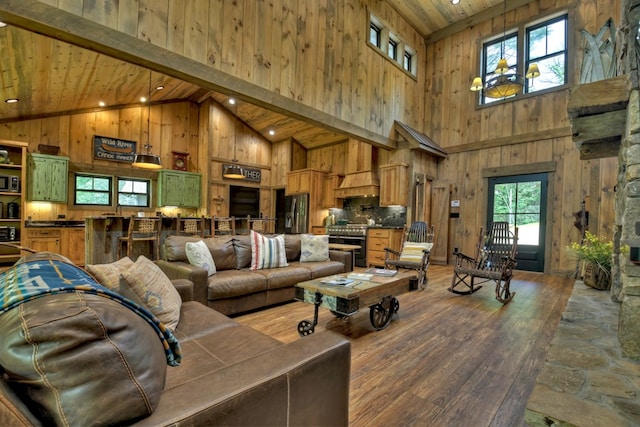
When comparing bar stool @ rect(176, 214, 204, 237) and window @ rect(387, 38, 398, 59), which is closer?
bar stool @ rect(176, 214, 204, 237)

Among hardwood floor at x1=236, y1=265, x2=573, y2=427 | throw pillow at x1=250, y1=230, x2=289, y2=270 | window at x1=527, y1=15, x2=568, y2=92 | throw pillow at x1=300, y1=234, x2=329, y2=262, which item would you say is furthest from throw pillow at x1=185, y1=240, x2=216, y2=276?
window at x1=527, y1=15, x2=568, y2=92

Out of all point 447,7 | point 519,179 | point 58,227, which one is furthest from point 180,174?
point 519,179

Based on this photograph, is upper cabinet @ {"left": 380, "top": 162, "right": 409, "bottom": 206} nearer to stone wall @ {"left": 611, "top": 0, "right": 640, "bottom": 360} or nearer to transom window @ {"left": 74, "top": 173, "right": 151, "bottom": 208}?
stone wall @ {"left": 611, "top": 0, "right": 640, "bottom": 360}

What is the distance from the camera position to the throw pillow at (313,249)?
4.10m

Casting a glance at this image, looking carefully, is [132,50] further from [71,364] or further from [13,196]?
[13,196]

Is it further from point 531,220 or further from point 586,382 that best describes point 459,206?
point 586,382

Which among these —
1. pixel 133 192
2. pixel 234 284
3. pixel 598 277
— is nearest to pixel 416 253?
pixel 598 277

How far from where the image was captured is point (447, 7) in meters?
6.58

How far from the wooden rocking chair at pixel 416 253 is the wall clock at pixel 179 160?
245 inches

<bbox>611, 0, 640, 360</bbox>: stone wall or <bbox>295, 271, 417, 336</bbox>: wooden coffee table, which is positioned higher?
<bbox>611, 0, 640, 360</bbox>: stone wall

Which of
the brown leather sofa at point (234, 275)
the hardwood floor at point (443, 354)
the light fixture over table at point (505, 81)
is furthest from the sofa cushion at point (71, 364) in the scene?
the light fixture over table at point (505, 81)

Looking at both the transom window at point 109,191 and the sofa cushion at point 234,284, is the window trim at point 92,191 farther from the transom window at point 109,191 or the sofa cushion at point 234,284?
the sofa cushion at point 234,284

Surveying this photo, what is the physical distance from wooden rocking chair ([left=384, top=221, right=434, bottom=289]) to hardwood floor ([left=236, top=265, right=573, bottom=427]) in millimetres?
485

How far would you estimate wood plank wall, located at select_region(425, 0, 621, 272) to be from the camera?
5316 millimetres
